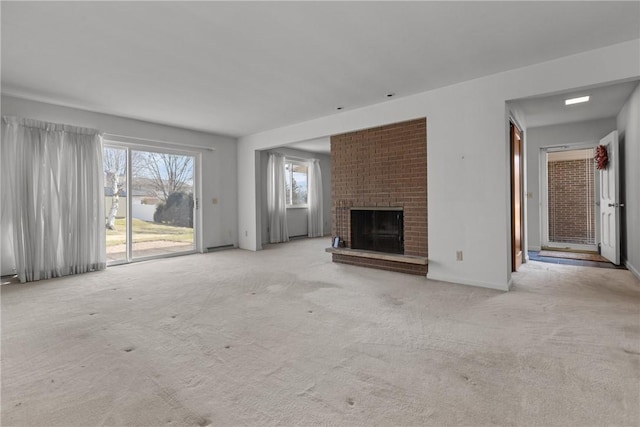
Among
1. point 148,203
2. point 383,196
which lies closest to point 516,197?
point 383,196

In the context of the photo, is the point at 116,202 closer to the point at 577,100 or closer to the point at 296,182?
the point at 296,182

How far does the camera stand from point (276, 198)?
7871 millimetres

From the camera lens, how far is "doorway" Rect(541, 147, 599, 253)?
7.16 meters

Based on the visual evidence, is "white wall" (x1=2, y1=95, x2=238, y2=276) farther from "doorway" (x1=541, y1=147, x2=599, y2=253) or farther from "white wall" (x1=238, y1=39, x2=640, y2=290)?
"doorway" (x1=541, y1=147, x2=599, y2=253)

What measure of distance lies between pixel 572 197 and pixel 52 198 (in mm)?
10142

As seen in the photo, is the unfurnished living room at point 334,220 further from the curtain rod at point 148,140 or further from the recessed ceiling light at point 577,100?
the recessed ceiling light at point 577,100

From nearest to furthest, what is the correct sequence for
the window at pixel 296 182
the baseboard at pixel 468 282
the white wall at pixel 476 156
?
the white wall at pixel 476 156
the baseboard at pixel 468 282
the window at pixel 296 182

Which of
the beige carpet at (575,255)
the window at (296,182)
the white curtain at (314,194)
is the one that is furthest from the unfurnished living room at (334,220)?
the white curtain at (314,194)

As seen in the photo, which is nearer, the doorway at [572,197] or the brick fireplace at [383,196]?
the brick fireplace at [383,196]

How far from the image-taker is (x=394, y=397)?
62.6 inches

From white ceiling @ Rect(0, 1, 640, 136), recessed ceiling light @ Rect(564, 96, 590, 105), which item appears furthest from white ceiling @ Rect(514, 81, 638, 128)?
white ceiling @ Rect(0, 1, 640, 136)

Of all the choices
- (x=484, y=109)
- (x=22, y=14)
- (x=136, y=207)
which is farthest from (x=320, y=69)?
(x=136, y=207)

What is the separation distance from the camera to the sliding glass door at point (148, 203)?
5156mm

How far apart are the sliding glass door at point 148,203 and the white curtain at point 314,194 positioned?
3484 mm
